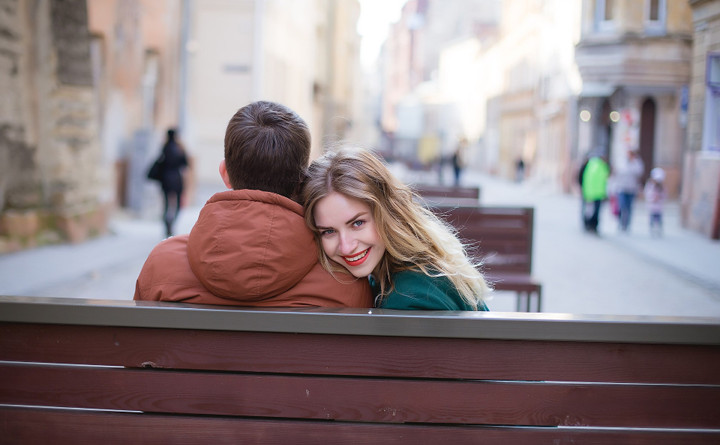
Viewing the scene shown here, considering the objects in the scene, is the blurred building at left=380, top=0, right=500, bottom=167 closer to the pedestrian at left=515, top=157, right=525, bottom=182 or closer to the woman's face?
the pedestrian at left=515, top=157, right=525, bottom=182

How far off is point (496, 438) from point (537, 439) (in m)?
0.10

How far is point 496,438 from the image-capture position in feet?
7.07

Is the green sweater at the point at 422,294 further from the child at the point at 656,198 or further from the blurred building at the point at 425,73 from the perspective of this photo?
the blurred building at the point at 425,73

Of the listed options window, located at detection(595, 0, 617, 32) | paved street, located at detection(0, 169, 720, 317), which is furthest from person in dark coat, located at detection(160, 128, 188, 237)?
window, located at detection(595, 0, 617, 32)

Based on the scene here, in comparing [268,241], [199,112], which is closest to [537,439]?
[268,241]

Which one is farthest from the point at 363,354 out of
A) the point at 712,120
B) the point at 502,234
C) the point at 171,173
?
the point at 712,120

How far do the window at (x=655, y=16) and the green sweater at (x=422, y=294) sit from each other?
64.3 ft

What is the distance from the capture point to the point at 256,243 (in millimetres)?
2301

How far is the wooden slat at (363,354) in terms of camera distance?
211 cm

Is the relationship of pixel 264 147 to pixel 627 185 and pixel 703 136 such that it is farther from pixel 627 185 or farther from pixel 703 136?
pixel 627 185

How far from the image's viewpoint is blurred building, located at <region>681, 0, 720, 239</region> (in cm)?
1309

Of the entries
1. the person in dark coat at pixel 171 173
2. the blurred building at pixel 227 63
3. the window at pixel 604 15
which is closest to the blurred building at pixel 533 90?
the window at pixel 604 15

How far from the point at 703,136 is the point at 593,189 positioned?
2403 mm

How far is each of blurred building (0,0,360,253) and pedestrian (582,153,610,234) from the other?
199 inches
